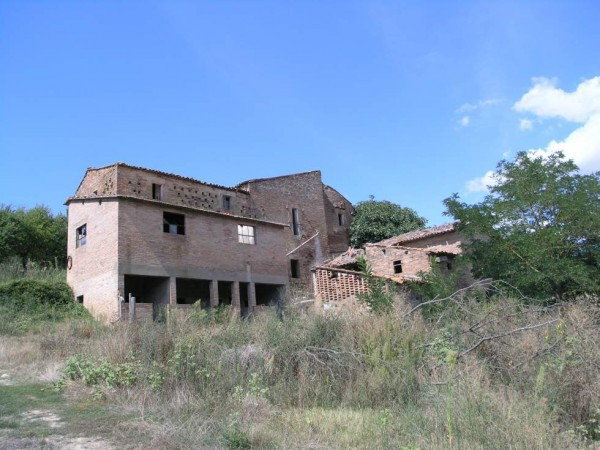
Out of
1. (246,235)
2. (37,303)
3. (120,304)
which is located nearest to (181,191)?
(246,235)

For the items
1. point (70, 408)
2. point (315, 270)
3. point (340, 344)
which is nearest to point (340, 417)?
point (340, 344)

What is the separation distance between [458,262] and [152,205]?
13.0 meters

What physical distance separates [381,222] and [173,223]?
18372mm

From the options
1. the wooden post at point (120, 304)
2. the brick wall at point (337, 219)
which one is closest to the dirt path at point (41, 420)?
the wooden post at point (120, 304)

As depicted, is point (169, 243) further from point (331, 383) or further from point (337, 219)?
point (337, 219)

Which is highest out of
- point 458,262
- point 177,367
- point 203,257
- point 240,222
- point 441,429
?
point 240,222

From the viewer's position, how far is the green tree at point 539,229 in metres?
17.1

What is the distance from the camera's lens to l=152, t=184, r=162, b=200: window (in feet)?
83.8

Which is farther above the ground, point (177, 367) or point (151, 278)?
point (151, 278)

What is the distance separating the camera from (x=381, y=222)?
124 feet

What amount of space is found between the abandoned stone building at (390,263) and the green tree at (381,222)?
527 centimetres

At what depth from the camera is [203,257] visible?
2392 centimetres

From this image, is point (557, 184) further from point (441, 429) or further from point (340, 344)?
point (441, 429)

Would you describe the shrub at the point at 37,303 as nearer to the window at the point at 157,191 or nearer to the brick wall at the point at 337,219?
the window at the point at 157,191
